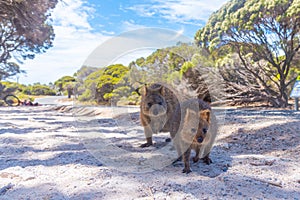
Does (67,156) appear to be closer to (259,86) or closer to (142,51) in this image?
(142,51)

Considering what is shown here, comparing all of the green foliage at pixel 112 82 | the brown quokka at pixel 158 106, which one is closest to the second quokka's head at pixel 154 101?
the brown quokka at pixel 158 106

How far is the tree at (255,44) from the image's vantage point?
9039 millimetres

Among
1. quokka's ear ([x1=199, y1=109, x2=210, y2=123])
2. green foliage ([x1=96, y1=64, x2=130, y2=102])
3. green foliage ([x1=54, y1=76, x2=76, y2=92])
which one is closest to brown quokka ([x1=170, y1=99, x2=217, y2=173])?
quokka's ear ([x1=199, y1=109, x2=210, y2=123])

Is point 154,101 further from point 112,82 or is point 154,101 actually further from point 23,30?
point 23,30

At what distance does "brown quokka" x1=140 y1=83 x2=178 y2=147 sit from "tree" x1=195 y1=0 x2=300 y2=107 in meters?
7.23

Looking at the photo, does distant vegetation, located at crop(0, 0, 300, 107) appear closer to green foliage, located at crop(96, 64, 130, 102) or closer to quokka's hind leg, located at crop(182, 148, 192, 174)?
green foliage, located at crop(96, 64, 130, 102)

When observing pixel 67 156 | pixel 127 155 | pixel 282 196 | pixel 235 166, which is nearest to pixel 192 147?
pixel 235 166

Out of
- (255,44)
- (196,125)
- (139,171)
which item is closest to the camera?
(196,125)

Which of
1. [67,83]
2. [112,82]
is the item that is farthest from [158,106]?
[67,83]

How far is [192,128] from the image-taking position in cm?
225

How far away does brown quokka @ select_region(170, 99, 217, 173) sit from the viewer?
88.1 inches

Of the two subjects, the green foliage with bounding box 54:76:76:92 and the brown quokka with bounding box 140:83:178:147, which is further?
the green foliage with bounding box 54:76:76:92

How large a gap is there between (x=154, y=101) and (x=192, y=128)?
0.86 metres

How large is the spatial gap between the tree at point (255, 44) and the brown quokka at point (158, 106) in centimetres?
723
